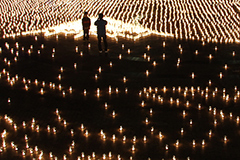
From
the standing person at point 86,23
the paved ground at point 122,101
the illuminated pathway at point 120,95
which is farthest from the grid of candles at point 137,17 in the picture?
the paved ground at point 122,101

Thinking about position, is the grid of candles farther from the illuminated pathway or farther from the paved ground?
the paved ground

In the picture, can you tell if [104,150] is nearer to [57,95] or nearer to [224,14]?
[57,95]

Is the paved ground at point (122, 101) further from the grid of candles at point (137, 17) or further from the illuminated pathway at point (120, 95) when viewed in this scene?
the grid of candles at point (137, 17)

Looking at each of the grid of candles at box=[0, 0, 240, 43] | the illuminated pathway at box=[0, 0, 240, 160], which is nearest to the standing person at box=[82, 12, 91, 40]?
the illuminated pathway at box=[0, 0, 240, 160]

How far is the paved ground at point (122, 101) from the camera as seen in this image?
30.0ft

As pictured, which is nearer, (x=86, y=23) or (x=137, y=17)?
(x=86, y=23)

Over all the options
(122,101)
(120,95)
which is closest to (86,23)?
(120,95)

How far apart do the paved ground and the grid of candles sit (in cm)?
254

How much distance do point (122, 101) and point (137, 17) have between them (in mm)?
14201

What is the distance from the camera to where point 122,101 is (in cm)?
1152

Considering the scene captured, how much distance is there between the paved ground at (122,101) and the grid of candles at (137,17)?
2537 millimetres

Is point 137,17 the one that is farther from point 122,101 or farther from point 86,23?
point 122,101

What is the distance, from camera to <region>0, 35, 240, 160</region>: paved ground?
9.13 metres

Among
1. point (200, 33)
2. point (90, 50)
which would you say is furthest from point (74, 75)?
point (200, 33)
